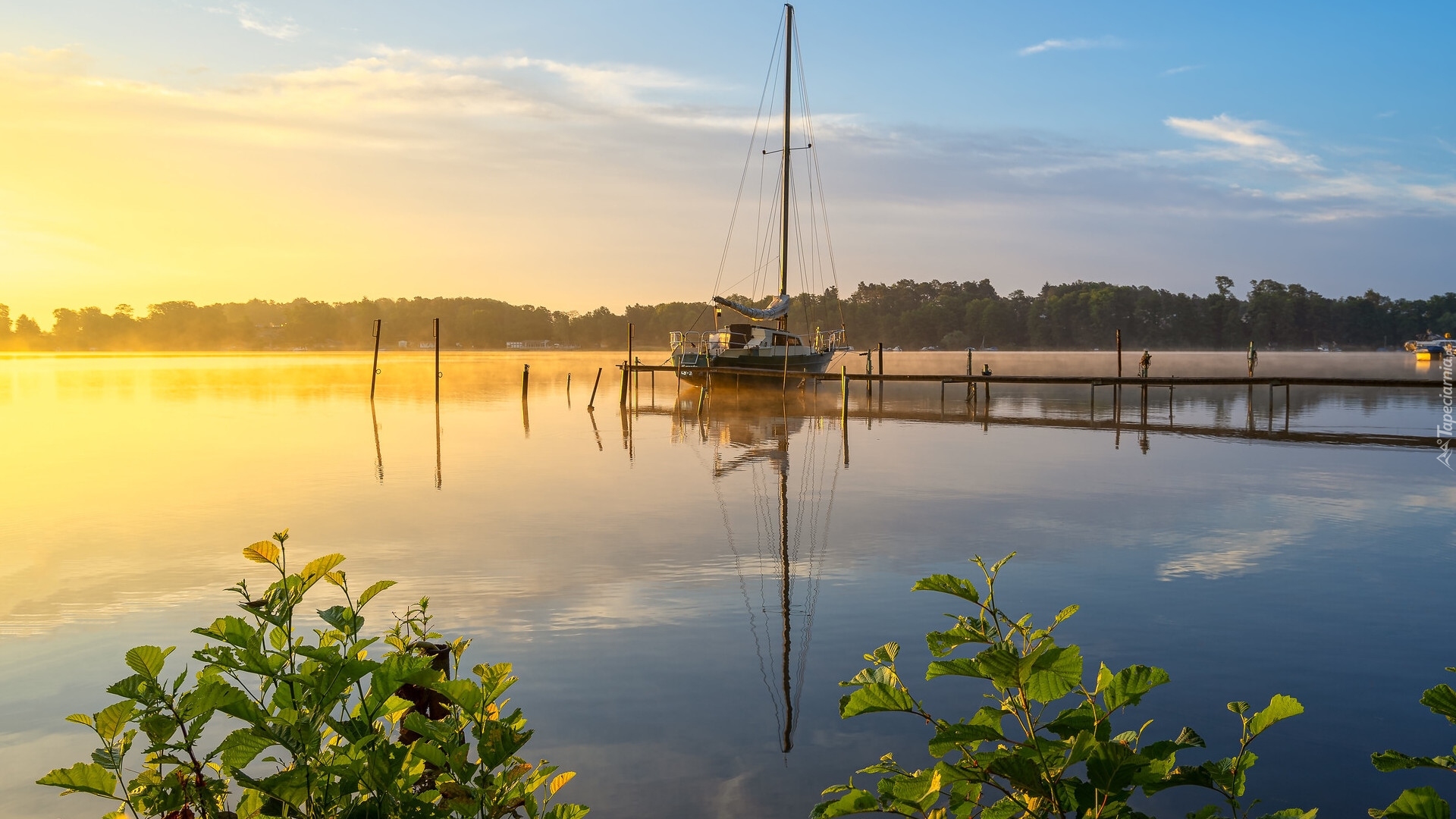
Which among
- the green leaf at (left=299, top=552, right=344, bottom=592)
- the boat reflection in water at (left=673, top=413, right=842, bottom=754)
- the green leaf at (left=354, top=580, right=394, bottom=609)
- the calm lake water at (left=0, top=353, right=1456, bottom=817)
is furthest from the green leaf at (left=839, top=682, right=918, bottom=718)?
the boat reflection in water at (left=673, top=413, right=842, bottom=754)

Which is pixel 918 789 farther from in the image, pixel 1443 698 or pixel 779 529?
pixel 779 529

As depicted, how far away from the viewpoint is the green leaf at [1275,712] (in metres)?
2.33


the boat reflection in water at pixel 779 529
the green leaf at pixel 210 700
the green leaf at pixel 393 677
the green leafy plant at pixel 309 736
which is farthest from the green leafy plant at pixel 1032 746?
the boat reflection in water at pixel 779 529

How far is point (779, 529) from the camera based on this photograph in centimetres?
1551

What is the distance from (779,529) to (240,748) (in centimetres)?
1316

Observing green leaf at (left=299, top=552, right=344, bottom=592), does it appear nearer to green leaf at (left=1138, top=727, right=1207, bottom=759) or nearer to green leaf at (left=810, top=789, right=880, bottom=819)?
green leaf at (left=810, top=789, right=880, bottom=819)

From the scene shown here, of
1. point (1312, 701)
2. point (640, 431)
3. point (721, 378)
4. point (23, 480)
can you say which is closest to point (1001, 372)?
point (721, 378)

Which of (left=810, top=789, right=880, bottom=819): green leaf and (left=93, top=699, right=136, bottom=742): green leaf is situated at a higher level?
(left=93, top=699, right=136, bottom=742): green leaf

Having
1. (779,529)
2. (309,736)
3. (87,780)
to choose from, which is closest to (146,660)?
(87,780)

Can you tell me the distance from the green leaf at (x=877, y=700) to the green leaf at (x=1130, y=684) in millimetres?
510

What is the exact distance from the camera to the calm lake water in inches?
282

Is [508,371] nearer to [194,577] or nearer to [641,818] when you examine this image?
[194,577]

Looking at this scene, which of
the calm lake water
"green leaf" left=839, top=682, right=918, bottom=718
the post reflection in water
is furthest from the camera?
the post reflection in water

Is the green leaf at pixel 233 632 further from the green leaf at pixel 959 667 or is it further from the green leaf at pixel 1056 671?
the green leaf at pixel 1056 671
